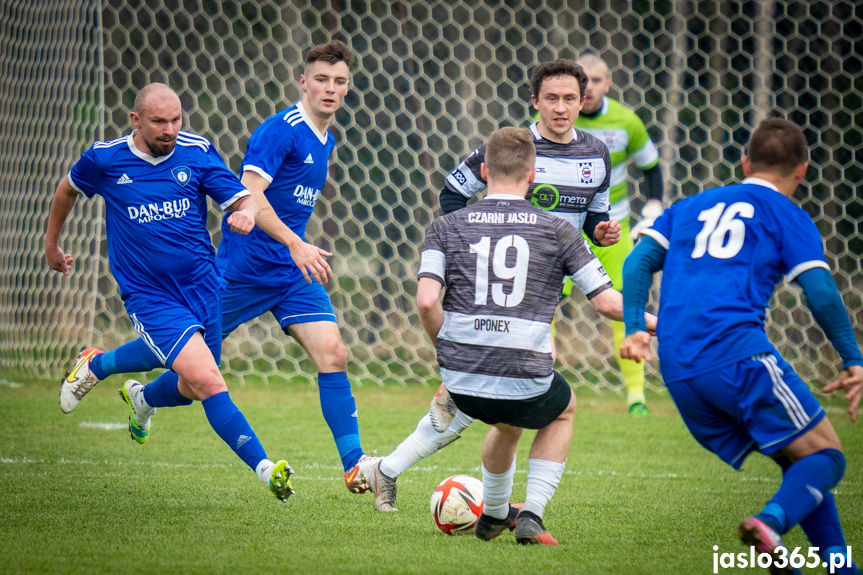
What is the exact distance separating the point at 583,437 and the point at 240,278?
253 centimetres

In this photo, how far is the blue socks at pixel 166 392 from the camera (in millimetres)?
4516

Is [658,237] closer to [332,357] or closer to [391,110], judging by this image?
[332,357]

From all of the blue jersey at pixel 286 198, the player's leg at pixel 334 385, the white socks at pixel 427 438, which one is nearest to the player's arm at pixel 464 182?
the blue jersey at pixel 286 198

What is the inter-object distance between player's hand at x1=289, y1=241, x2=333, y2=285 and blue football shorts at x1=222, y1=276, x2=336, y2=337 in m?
0.49

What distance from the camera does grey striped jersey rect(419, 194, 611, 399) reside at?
10.7 ft

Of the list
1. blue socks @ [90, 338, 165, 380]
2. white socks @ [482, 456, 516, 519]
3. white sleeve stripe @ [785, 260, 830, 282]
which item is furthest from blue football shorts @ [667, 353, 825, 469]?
blue socks @ [90, 338, 165, 380]

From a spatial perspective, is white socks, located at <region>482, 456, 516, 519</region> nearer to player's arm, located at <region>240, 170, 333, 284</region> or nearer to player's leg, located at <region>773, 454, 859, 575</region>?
player's leg, located at <region>773, 454, 859, 575</region>

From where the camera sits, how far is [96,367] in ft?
15.8

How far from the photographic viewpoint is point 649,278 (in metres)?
3.16

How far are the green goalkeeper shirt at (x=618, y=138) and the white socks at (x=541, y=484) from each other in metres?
3.03

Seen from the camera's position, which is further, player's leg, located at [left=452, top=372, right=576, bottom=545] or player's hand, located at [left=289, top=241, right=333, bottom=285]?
player's hand, located at [left=289, top=241, right=333, bottom=285]

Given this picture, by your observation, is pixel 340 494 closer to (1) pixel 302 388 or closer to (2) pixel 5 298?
(1) pixel 302 388

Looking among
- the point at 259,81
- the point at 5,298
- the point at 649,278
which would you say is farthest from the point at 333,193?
the point at 649,278

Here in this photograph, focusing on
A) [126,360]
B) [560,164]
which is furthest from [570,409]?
[126,360]
